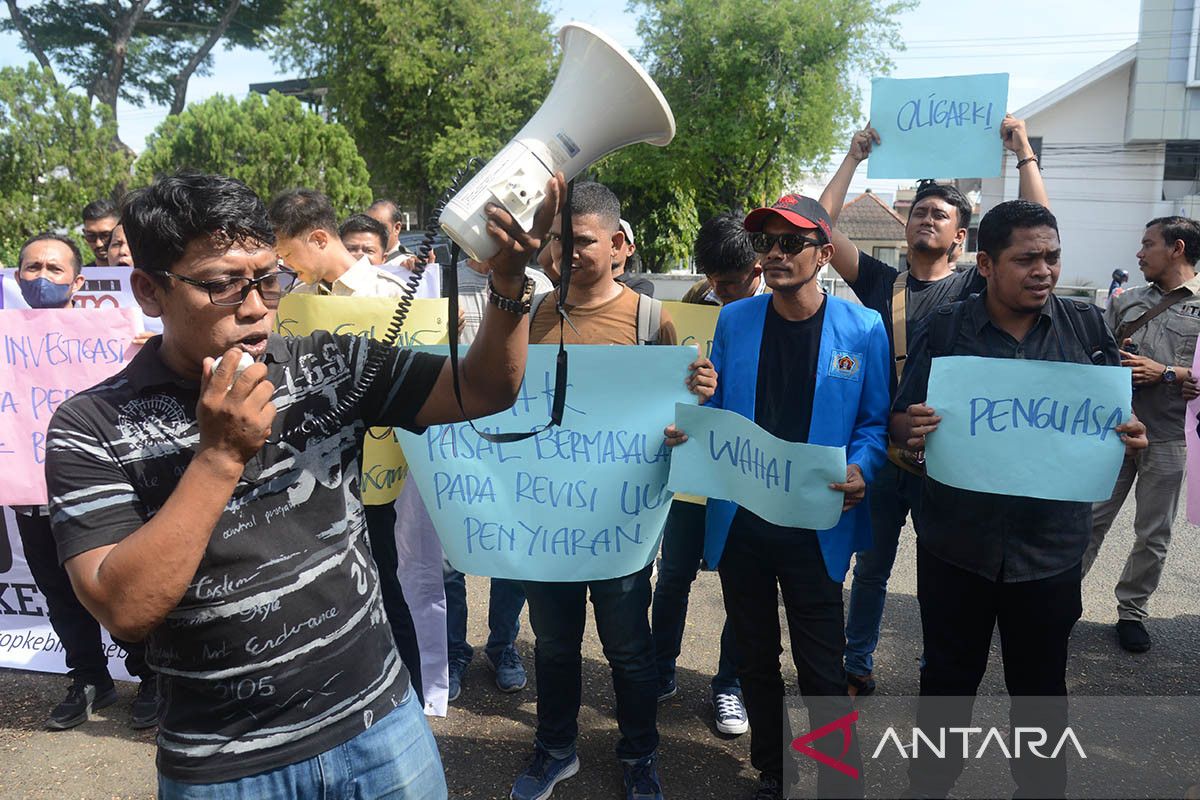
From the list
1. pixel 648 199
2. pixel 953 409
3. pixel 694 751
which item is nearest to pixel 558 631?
pixel 694 751

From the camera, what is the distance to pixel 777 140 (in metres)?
24.4

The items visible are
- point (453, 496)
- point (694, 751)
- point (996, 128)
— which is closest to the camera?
point (453, 496)

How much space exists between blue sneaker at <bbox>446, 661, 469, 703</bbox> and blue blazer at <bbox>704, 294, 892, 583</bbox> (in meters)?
1.53

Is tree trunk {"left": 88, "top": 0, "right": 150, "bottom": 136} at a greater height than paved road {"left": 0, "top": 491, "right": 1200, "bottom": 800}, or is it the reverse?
tree trunk {"left": 88, "top": 0, "right": 150, "bottom": 136}

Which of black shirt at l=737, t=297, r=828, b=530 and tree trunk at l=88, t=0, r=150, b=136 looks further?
tree trunk at l=88, t=0, r=150, b=136

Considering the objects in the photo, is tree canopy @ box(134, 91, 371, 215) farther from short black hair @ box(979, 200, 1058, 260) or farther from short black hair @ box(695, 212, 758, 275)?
short black hair @ box(979, 200, 1058, 260)

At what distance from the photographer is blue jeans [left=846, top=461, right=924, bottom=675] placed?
12.3 feet

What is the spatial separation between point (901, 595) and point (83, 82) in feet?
107

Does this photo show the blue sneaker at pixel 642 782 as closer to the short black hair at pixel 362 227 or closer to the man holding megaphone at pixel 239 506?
the man holding megaphone at pixel 239 506

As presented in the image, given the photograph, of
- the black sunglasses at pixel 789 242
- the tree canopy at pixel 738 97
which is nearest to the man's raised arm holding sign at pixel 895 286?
the black sunglasses at pixel 789 242

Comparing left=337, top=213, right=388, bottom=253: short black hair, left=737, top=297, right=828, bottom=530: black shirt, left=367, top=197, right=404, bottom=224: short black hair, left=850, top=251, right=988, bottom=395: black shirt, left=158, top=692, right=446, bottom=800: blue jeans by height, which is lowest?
left=158, top=692, right=446, bottom=800: blue jeans

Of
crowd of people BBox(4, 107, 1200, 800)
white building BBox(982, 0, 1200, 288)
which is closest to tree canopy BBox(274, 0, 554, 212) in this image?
white building BBox(982, 0, 1200, 288)

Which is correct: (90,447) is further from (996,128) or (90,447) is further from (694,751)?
(996,128)

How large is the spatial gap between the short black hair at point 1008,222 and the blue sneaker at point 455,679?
2773 mm
